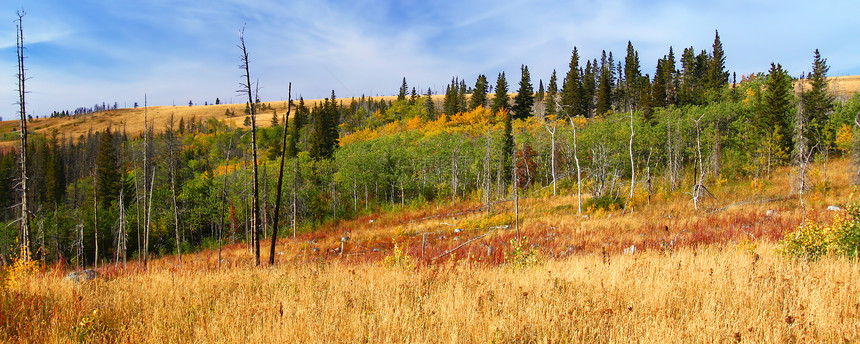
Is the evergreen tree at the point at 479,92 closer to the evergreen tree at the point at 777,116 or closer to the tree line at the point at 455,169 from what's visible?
the tree line at the point at 455,169

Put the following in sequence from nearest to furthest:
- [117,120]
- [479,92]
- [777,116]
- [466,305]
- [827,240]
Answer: [466,305] → [827,240] → [777,116] → [479,92] → [117,120]

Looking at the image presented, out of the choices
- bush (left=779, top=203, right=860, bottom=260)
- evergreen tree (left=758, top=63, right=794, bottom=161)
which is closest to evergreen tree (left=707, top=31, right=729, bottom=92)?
evergreen tree (left=758, top=63, right=794, bottom=161)

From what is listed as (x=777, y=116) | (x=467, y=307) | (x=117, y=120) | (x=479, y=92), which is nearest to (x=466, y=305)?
(x=467, y=307)

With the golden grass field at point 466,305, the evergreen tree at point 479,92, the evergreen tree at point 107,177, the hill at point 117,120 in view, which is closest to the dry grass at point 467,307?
the golden grass field at point 466,305

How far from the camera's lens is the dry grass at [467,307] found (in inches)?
164

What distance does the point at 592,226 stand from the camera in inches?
805

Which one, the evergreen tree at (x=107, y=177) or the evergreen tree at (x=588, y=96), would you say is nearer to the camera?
the evergreen tree at (x=107, y=177)

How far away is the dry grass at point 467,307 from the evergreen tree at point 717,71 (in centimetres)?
6457

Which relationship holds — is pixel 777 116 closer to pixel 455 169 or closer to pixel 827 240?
pixel 455 169

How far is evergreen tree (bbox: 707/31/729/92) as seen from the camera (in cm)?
5881

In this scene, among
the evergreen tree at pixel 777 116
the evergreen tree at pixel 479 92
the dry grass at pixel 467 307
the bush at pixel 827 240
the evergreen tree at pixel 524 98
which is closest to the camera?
the dry grass at pixel 467 307

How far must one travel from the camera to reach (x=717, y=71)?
2450 inches

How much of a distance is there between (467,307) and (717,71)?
251 ft

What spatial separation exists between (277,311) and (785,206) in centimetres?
2626
